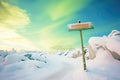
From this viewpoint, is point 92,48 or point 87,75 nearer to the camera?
point 87,75

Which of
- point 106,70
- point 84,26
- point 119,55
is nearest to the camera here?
point 84,26

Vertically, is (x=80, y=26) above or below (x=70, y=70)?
above

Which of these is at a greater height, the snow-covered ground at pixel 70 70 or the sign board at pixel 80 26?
the sign board at pixel 80 26

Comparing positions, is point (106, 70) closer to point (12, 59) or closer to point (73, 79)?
point (73, 79)

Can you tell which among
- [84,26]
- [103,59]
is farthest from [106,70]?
[84,26]

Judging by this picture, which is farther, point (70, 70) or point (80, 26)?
point (70, 70)

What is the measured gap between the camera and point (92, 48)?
1188cm

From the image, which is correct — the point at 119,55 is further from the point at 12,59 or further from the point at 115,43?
the point at 12,59

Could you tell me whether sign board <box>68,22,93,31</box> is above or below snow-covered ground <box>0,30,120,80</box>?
above

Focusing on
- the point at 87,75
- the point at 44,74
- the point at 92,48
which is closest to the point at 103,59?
the point at 92,48

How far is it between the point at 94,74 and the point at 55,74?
2.31 meters

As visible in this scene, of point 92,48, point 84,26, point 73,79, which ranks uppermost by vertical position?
point 84,26

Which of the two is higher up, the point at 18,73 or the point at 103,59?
the point at 103,59

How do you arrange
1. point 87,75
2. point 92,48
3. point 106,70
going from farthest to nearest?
point 92,48 < point 106,70 < point 87,75
